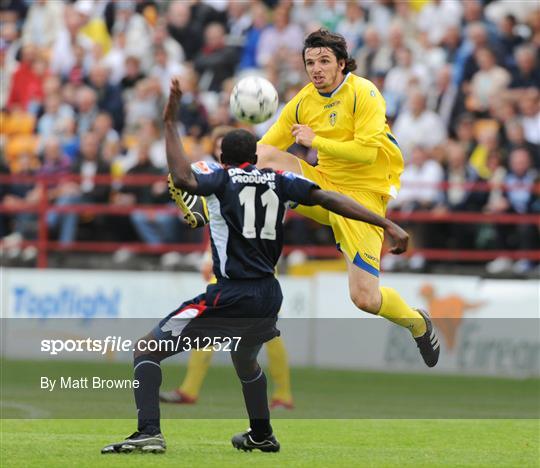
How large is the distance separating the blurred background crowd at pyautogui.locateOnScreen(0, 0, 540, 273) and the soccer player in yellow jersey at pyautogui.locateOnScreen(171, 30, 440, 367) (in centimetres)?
623

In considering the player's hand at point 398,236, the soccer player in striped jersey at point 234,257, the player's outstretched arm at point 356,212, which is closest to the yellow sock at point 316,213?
the soccer player in striped jersey at point 234,257

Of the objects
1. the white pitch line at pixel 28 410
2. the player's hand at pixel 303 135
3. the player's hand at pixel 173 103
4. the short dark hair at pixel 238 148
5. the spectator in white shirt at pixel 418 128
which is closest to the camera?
the player's hand at pixel 173 103

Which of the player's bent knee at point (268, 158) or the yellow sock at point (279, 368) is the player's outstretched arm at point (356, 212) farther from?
the yellow sock at point (279, 368)

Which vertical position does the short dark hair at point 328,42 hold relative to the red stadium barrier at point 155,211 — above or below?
above

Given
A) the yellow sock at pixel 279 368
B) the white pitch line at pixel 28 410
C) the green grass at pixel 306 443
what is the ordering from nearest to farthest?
the green grass at pixel 306 443
the white pitch line at pixel 28 410
the yellow sock at pixel 279 368

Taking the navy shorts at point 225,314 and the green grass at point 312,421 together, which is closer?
the navy shorts at point 225,314

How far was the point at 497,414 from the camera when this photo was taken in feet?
42.7

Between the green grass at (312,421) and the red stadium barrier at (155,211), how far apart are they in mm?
2010

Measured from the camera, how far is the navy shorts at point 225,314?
30.4 feet

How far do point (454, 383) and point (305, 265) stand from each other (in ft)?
10.1

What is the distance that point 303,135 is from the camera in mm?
10984

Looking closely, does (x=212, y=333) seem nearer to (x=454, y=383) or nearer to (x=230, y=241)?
(x=230, y=241)

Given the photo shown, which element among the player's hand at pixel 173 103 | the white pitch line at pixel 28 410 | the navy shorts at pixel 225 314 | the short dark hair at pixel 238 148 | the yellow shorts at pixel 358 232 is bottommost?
the white pitch line at pixel 28 410

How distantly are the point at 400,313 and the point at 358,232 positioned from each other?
765 mm
